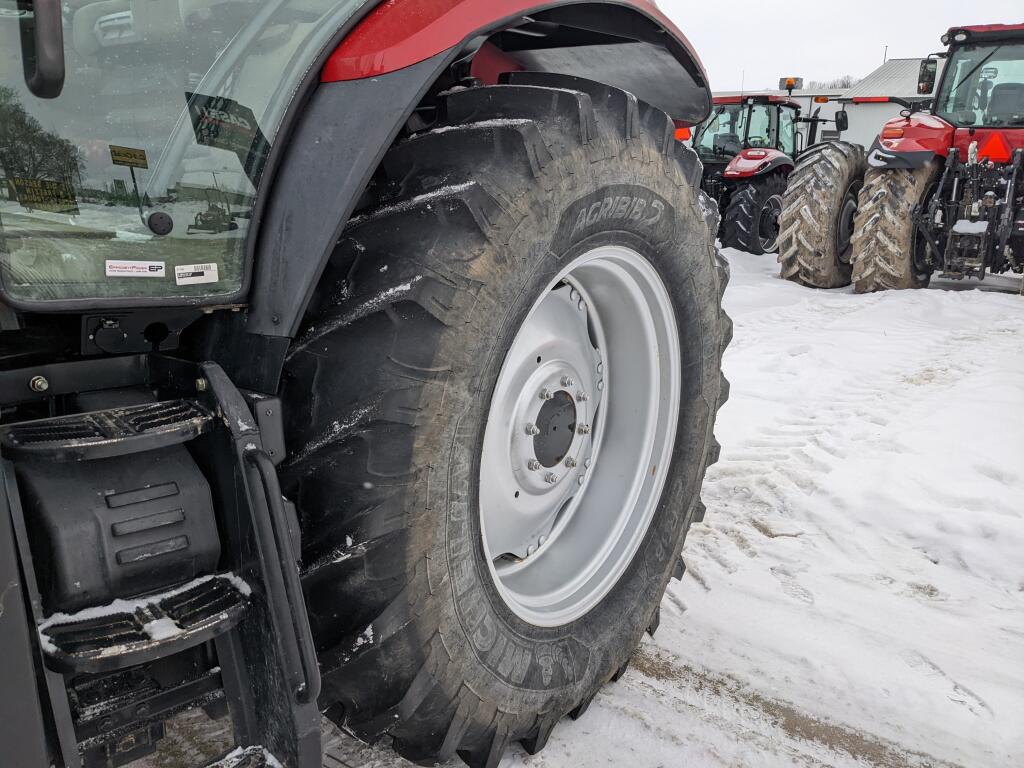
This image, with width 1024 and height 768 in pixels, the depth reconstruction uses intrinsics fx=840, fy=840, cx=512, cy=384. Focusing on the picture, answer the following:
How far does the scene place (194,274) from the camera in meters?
1.31

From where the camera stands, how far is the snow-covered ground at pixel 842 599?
1996 millimetres

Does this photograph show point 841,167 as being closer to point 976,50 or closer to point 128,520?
point 976,50

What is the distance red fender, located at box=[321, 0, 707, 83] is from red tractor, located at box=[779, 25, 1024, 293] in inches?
282

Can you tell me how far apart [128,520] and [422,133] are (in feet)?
2.62

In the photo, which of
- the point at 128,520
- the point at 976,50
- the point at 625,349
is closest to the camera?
the point at 128,520

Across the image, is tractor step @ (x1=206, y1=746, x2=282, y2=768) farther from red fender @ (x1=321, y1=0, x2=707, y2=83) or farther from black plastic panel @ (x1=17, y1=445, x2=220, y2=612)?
red fender @ (x1=321, y1=0, x2=707, y2=83)

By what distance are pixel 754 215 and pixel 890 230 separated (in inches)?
121

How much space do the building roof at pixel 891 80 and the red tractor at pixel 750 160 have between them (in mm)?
24458

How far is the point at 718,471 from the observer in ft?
11.9

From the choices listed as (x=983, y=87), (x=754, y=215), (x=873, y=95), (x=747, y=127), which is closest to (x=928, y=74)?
(x=983, y=87)

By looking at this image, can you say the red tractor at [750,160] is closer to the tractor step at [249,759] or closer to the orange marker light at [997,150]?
the orange marker light at [997,150]

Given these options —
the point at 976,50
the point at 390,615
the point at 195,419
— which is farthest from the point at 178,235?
the point at 976,50

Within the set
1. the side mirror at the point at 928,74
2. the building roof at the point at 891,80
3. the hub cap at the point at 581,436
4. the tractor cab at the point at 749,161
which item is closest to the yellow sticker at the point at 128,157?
the hub cap at the point at 581,436

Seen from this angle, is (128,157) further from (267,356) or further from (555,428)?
(555,428)
